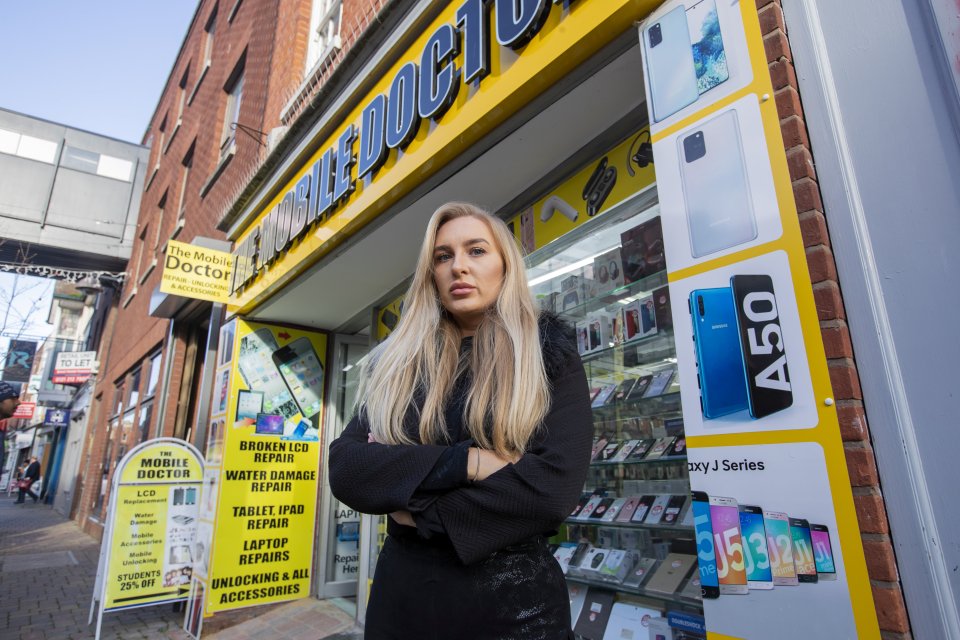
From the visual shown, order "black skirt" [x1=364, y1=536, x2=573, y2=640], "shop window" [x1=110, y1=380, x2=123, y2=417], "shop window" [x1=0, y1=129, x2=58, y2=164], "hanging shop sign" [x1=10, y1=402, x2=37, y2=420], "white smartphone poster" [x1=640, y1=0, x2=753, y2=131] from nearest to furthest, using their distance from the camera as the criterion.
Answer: "black skirt" [x1=364, y1=536, x2=573, y2=640], "white smartphone poster" [x1=640, y1=0, x2=753, y2=131], "shop window" [x1=110, y1=380, x2=123, y2=417], "shop window" [x1=0, y1=129, x2=58, y2=164], "hanging shop sign" [x1=10, y1=402, x2=37, y2=420]

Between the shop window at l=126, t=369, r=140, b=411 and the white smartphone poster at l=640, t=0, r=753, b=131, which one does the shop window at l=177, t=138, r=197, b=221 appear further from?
the white smartphone poster at l=640, t=0, r=753, b=131

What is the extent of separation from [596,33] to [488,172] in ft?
3.89

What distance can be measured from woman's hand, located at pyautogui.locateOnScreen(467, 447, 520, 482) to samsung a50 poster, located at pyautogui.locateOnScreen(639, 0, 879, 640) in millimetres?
670

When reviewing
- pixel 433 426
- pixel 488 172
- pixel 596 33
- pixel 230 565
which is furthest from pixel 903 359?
pixel 230 565

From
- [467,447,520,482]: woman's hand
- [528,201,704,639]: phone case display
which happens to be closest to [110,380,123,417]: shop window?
[528,201,704,639]: phone case display

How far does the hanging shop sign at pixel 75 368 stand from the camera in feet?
56.8

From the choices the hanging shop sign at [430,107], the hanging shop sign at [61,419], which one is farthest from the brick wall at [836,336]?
the hanging shop sign at [61,419]

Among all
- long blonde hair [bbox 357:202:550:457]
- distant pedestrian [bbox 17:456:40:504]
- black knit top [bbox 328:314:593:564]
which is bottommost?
distant pedestrian [bbox 17:456:40:504]

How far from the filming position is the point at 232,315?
19.7ft

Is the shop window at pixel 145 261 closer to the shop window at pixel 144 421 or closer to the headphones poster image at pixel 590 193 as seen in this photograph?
the shop window at pixel 144 421

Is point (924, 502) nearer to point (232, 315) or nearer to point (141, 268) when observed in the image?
point (232, 315)

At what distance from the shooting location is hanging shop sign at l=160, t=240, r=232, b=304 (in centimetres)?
569

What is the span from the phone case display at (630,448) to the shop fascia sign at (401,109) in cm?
110

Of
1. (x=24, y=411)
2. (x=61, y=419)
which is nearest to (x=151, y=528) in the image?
(x=61, y=419)
